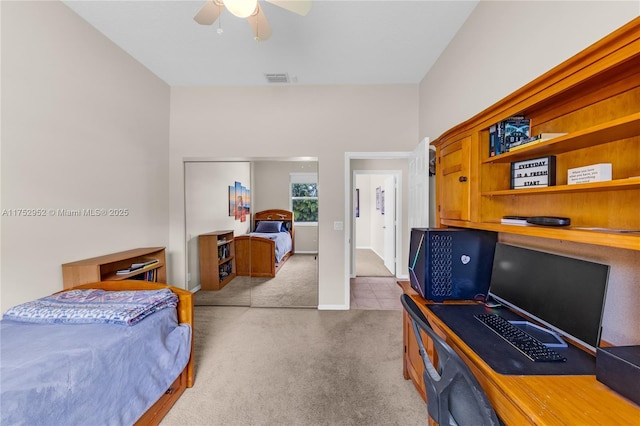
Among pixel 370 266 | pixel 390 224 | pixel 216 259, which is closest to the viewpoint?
pixel 216 259

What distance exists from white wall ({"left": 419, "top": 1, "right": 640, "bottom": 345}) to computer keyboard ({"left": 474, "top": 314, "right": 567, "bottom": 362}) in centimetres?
30

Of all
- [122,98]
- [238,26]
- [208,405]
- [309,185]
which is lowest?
[208,405]

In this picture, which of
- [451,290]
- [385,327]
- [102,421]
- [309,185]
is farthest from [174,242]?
[451,290]

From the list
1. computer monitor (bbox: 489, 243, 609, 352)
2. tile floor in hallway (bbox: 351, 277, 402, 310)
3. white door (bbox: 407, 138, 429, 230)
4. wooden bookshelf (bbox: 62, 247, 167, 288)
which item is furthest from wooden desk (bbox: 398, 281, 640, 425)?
wooden bookshelf (bbox: 62, 247, 167, 288)

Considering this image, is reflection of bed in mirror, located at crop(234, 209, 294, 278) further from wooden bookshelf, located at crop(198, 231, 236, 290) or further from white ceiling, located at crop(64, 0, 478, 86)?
white ceiling, located at crop(64, 0, 478, 86)

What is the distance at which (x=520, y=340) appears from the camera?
114 cm

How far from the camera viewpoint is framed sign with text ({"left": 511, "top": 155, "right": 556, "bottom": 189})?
1206 millimetres

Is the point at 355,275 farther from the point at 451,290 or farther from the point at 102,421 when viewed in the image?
the point at 102,421

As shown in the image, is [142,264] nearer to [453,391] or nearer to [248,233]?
[248,233]

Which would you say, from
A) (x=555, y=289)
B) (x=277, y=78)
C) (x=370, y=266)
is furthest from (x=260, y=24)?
(x=370, y=266)

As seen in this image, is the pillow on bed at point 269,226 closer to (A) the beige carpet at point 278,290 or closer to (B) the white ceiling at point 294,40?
(A) the beige carpet at point 278,290

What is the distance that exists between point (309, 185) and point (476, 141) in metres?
2.27

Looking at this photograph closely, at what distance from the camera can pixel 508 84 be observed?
5.48 feet

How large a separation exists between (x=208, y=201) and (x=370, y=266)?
3.66 meters
